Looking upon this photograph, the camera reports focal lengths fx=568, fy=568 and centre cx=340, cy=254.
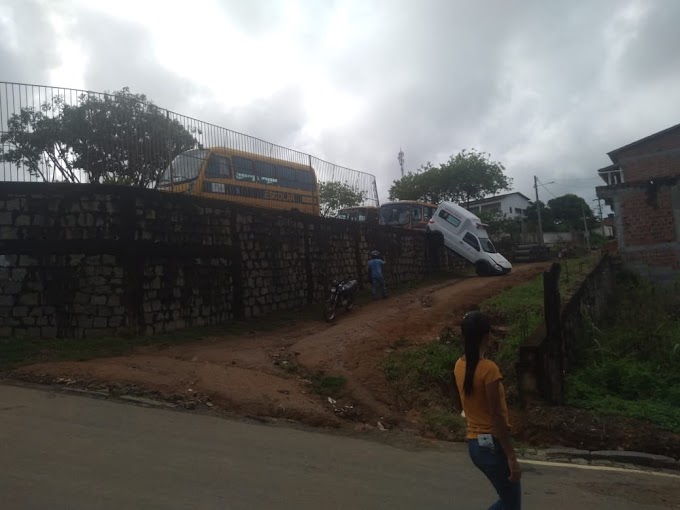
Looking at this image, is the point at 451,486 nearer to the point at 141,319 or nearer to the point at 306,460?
the point at 306,460

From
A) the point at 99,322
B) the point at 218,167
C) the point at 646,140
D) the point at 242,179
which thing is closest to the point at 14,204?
the point at 99,322

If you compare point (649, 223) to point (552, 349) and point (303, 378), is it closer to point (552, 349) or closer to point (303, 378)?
point (552, 349)

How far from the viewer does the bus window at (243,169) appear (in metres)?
14.4

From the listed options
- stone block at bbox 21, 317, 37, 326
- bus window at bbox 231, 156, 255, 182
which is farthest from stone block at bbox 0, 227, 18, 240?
bus window at bbox 231, 156, 255, 182

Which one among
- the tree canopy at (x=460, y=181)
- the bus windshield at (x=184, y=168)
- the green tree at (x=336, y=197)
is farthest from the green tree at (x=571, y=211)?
the bus windshield at (x=184, y=168)

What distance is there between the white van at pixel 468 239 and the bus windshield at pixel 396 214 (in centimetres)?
159

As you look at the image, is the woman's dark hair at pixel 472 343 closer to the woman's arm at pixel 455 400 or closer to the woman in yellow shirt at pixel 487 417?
the woman in yellow shirt at pixel 487 417

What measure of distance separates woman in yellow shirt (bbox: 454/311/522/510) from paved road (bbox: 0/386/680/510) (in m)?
1.41

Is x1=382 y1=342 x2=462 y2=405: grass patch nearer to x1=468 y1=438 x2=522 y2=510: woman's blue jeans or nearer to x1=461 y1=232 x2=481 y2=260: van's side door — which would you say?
x1=468 y1=438 x2=522 y2=510: woman's blue jeans

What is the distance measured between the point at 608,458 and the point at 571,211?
58.3 meters

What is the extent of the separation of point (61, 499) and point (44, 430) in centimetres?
203

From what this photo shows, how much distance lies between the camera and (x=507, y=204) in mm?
60969

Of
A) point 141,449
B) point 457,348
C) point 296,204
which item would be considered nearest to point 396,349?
point 457,348

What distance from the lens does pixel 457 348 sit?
31.6 ft
